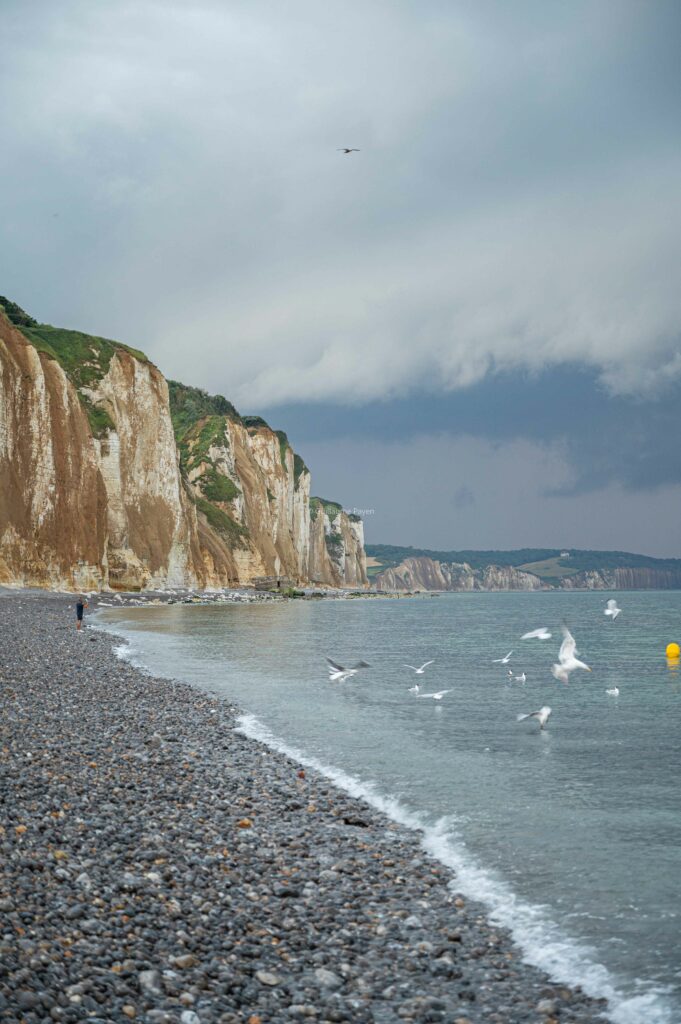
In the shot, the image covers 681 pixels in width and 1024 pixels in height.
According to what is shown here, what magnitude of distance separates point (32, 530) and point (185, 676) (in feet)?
148

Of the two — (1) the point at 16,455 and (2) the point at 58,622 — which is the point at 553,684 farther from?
(1) the point at 16,455

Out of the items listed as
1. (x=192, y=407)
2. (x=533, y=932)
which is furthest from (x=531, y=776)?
(x=192, y=407)

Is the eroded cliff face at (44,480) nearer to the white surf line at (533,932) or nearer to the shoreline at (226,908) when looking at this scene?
the shoreline at (226,908)

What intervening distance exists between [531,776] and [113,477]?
7245 centimetres

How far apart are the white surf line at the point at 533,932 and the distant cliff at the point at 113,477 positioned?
187 feet

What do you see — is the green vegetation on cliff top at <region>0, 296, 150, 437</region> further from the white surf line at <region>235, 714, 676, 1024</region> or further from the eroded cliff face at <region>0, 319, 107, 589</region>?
the white surf line at <region>235, 714, 676, 1024</region>

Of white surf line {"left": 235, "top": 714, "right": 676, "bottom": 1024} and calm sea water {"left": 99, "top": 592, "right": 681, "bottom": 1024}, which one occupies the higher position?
white surf line {"left": 235, "top": 714, "right": 676, "bottom": 1024}

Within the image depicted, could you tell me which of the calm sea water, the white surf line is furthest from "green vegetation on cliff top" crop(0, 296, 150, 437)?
the white surf line

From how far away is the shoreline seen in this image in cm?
543

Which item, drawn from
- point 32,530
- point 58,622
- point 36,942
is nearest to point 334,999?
point 36,942

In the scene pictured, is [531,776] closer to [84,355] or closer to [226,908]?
[226,908]

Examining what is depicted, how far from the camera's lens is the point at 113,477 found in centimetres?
7988

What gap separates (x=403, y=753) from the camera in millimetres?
14289

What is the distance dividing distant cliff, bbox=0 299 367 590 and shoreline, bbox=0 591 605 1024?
54.9 meters
